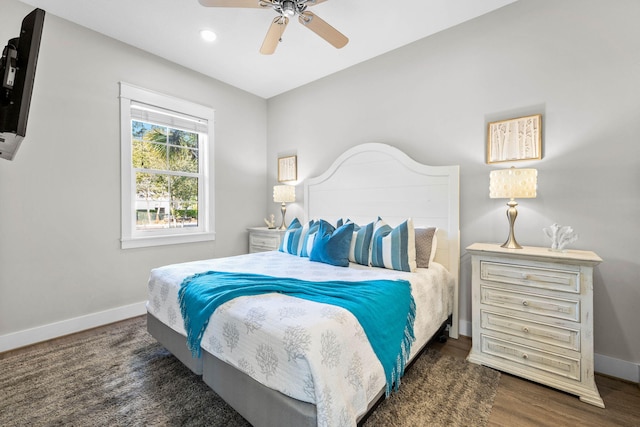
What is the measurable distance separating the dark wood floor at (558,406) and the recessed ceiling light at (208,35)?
12.5ft

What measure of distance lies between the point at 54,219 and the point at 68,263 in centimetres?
43

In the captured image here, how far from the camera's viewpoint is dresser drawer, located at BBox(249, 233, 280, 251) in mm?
3816

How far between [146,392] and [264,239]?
2326mm

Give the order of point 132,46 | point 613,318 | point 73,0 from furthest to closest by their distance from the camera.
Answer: point 132,46
point 73,0
point 613,318

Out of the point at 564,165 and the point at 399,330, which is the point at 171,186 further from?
the point at 564,165

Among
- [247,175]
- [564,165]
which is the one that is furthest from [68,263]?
[564,165]

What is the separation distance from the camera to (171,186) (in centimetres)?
354

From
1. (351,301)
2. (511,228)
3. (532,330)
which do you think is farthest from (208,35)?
(532,330)

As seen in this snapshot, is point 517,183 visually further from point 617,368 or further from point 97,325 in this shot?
point 97,325

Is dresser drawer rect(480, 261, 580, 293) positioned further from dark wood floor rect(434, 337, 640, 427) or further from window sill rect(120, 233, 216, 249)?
window sill rect(120, 233, 216, 249)

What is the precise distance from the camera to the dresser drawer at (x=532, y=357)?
1.80 metres

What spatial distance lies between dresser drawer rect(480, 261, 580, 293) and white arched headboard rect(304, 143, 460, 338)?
48cm

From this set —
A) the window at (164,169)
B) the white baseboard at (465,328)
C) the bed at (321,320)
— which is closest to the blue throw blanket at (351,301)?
the bed at (321,320)

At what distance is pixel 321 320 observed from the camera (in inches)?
51.0
